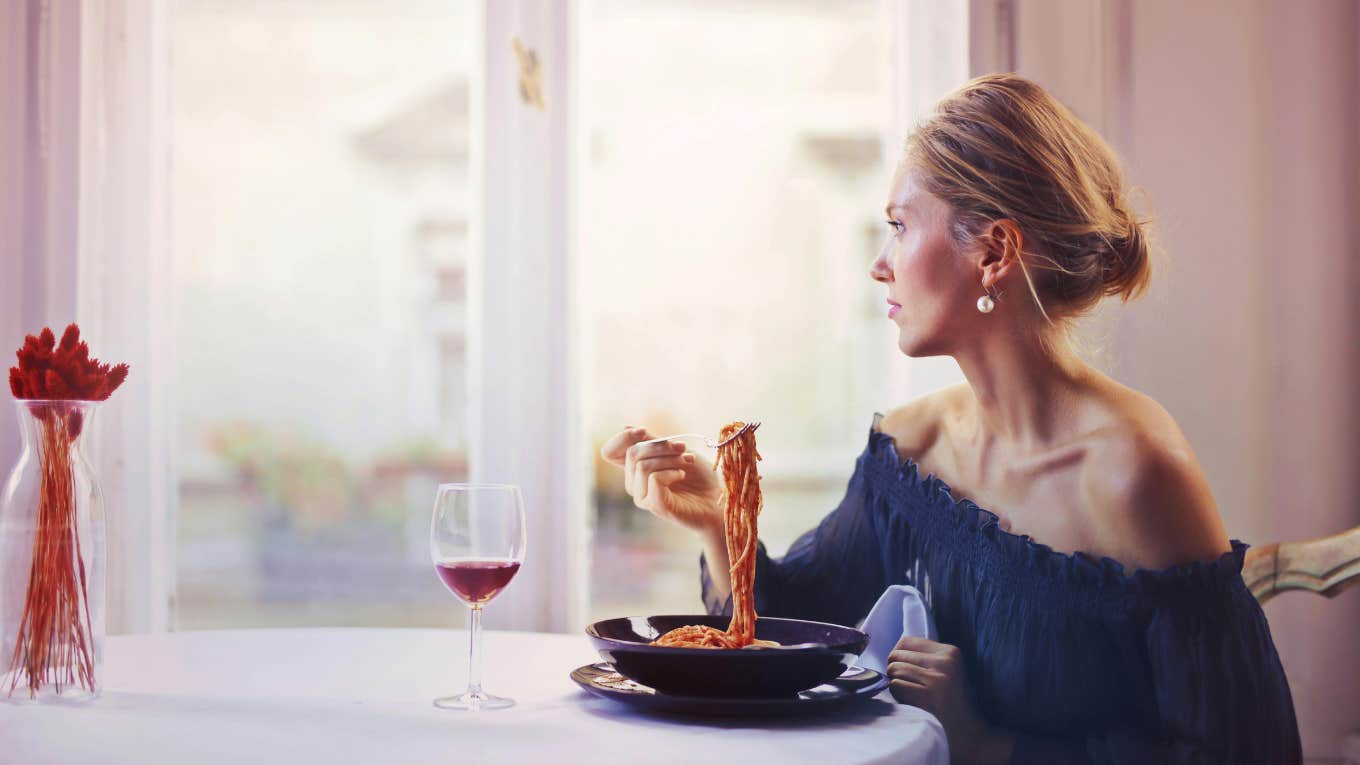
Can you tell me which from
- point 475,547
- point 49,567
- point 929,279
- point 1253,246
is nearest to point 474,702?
point 475,547

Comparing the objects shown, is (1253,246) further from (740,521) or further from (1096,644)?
(740,521)

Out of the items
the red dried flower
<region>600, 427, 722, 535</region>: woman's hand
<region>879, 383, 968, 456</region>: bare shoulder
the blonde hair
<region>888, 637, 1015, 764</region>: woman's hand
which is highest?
the blonde hair

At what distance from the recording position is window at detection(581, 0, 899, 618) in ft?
8.50

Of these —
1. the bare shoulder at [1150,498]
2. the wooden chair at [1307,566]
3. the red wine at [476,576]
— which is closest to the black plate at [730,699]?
the red wine at [476,576]

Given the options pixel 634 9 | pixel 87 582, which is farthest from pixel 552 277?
pixel 87 582

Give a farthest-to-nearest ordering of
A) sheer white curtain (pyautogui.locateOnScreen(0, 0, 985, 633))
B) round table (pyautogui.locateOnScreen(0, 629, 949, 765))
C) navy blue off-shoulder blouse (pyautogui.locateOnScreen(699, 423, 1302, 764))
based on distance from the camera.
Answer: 1. sheer white curtain (pyautogui.locateOnScreen(0, 0, 985, 633))
2. navy blue off-shoulder blouse (pyautogui.locateOnScreen(699, 423, 1302, 764))
3. round table (pyautogui.locateOnScreen(0, 629, 949, 765))

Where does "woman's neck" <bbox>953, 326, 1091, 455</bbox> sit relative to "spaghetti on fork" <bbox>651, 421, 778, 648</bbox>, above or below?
above

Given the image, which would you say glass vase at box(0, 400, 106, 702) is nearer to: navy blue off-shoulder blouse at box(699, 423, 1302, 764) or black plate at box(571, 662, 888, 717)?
black plate at box(571, 662, 888, 717)

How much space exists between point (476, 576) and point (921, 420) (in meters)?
0.93

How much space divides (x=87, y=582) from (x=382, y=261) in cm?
156

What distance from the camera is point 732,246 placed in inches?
103

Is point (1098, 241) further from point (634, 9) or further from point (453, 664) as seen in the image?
point (634, 9)

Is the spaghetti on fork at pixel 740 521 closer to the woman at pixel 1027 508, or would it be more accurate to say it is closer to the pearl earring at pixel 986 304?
the woman at pixel 1027 508

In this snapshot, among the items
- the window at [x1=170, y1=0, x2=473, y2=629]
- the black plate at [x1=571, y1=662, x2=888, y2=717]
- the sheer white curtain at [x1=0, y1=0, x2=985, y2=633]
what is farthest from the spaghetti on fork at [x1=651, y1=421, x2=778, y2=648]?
the window at [x1=170, y1=0, x2=473, y2=629]
